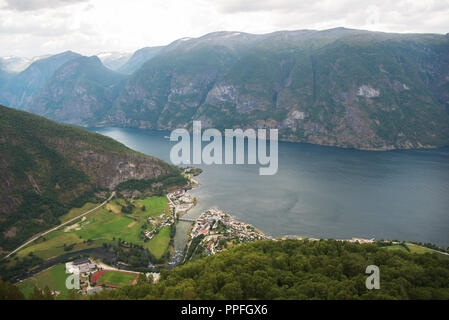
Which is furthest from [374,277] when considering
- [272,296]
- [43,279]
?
[43,279]

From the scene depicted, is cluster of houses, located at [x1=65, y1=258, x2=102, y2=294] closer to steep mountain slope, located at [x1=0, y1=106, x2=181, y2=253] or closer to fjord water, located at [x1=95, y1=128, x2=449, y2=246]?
steep mountain slope, located at [x1=0, y1=106, x2=181, y2=253]

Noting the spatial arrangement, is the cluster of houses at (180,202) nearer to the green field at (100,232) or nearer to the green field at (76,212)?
the green field at (100,232)

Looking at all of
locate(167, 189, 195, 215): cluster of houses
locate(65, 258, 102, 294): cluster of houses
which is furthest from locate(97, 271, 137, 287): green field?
locate(167, 189, 195, 215): cluster of houses

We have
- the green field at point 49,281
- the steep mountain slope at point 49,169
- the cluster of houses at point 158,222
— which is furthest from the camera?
the steep mountain slope at point 49,169

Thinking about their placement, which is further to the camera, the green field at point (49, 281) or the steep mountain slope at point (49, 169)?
the steep mountain slope at point (49, 169)

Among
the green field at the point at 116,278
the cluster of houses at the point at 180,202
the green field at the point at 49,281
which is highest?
the cluster of houses at the point at 180,202

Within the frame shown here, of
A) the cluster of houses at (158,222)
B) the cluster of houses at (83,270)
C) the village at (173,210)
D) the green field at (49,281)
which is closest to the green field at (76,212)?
the village at (173,210)

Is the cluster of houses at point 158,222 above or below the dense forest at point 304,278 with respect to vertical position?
below
